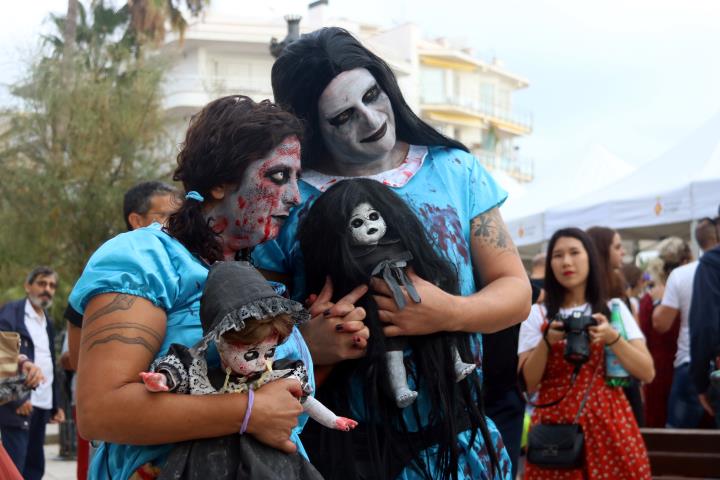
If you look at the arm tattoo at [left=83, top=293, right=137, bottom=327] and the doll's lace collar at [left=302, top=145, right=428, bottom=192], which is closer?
the arm tattoo at [left=83, top=293, right=137, bottom=327]

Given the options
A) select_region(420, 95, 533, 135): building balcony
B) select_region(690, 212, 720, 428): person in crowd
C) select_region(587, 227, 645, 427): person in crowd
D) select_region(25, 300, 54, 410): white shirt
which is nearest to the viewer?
select_region(690, 212, 720, 428): person in crowd

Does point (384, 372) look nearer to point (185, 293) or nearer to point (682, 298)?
point (185, 293)

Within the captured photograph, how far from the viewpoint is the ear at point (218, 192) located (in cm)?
246

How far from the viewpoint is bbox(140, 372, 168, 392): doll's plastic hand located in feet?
6.80

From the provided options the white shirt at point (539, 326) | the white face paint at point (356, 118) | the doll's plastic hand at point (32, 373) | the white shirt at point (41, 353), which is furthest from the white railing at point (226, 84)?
the white face paint at point (356, 118)

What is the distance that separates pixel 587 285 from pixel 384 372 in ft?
11.8

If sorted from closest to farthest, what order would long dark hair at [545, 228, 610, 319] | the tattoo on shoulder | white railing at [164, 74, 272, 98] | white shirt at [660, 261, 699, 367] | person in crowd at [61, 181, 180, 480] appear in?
the tattoo on shoulder < person in crowd at [61, 181, 180, 480] < long dark hair at [545, 228, 610, 319] < white shirt at [660, 261, 699, 367] < white railing at [164, 74, 272, 98]

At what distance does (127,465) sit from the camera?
2.22 meters

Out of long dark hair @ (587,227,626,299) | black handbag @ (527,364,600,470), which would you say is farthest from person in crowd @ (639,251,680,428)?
black handbag @ (527,364,600,470)

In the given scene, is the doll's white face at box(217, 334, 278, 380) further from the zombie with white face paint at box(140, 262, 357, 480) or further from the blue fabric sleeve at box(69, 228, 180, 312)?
the blue fabric sleeve at box(69, 228, 180, 312)

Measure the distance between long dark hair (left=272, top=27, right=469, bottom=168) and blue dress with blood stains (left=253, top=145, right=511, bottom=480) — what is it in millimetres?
62

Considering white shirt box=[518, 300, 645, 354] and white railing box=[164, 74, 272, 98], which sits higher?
white railing box=[164, 74, 272, 98]

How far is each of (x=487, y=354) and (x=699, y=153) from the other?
8.59 meters

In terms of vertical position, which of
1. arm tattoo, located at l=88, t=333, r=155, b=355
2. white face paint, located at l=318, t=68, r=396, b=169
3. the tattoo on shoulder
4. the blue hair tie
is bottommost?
arm tattoo, located at l=88, t=333, r=155, b=355
